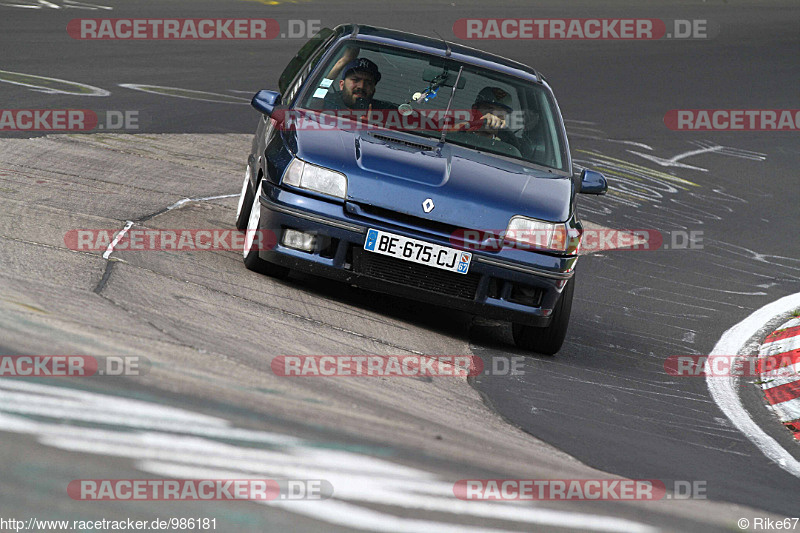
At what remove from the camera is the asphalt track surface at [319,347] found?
3.65m

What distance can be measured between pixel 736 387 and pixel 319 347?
288 cm

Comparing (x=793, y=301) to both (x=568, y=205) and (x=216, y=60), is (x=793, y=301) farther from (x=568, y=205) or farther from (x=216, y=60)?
(x=216, y=60)

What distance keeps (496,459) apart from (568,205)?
262 cm

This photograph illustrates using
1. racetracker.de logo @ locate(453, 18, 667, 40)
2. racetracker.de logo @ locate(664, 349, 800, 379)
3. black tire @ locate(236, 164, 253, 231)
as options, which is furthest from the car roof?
racetracker.de logo @ locate(453, 18, 667, 40)

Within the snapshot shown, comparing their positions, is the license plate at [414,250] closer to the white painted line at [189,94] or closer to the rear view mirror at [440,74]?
the rear view mirror at [440,74]

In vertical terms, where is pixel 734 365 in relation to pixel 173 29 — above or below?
below

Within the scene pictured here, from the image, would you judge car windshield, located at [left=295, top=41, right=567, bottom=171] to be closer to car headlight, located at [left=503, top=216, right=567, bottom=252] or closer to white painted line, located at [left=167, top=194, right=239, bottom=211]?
car headlight, located at [left=503, top=216, right=567, bottom=252]

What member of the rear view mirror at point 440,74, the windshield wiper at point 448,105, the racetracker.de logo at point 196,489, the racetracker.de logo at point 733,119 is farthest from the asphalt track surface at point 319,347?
the racetracker.de logo at point 733,119

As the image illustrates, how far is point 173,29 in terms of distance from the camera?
1948 centimetres

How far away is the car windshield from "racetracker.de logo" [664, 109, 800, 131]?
11.2 meters

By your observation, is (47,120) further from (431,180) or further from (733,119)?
(733,119)

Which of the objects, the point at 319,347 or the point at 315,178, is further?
the point at 315,178

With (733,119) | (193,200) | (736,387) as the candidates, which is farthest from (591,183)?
(733,119)

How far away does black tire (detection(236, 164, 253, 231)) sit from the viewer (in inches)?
303
